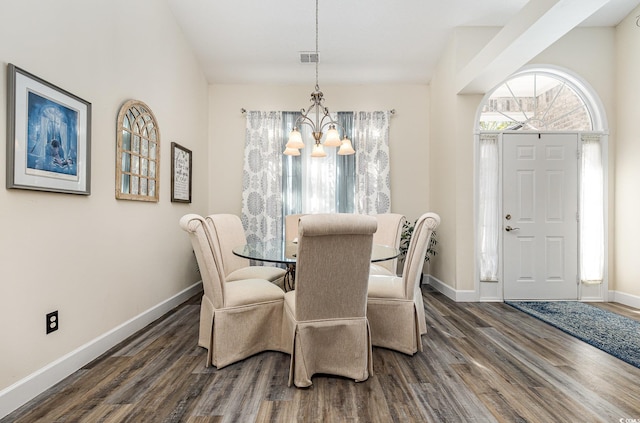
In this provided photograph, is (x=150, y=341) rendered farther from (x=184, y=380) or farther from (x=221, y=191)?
(x=221, y=191)

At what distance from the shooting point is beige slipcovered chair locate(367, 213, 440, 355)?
2.37 meters

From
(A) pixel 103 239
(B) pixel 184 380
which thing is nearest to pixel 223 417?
(B) pixel 184 380

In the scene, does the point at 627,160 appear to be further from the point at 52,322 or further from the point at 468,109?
the point at 52,322

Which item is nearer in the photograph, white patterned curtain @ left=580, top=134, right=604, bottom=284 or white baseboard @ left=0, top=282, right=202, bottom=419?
white baseboard @ left=0, top=282, right=202, bottom=419

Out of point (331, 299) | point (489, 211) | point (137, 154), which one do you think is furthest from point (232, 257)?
point (489, 211)

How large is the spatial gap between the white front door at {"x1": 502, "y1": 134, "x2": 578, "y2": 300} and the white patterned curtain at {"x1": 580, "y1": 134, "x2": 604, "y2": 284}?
131mm

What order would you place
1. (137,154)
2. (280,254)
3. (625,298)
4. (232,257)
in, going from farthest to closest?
(625,298) < (232,257) < (137,154) < (280,254)

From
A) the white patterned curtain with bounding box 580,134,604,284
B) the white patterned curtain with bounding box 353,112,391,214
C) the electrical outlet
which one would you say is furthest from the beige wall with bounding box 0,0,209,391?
the white patterned curtain with bounding box 580,134,604,284

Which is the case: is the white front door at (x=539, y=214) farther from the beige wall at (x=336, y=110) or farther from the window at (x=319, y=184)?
the window at (x=319, y=184)

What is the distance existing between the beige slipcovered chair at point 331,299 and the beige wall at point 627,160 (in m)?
3.57

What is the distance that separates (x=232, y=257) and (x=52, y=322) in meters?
1.46

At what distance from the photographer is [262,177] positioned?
4.68 m

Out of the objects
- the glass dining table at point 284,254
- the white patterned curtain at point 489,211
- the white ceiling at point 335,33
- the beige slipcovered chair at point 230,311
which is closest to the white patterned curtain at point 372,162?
the white ceiling at point 335,33

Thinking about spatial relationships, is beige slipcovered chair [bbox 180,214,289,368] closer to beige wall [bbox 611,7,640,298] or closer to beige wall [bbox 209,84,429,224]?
beige wall [bbox 209,84,429,224]
